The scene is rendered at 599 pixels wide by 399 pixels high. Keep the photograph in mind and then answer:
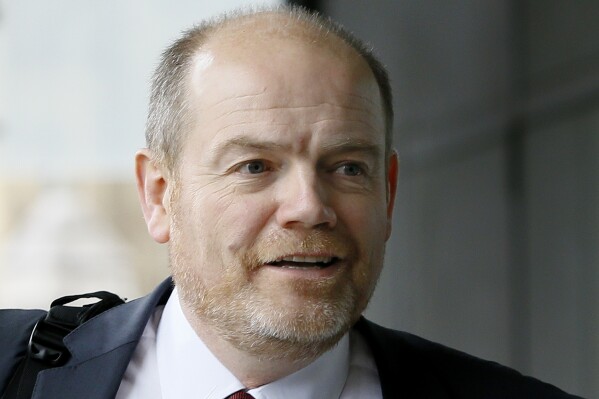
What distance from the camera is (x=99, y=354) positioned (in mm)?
2578

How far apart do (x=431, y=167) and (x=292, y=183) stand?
14.4 feet

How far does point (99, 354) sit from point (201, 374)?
24 cm

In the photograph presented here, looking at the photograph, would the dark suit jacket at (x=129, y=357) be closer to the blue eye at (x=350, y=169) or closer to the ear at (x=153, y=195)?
the ear at (x=153, y=195)

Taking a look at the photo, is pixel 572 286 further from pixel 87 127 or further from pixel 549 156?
pixel 87 127

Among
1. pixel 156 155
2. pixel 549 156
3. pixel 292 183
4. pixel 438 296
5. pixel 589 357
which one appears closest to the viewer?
pixel 292 183

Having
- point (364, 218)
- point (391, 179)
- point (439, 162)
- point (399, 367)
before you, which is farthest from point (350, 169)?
point (439, 162)

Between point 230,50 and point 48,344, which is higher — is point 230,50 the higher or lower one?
the higher one

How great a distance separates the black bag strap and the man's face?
29cm

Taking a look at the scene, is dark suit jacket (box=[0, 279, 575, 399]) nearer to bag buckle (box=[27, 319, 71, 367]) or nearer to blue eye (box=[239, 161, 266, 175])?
bag buckle (box=[27, 319, 71, 367])

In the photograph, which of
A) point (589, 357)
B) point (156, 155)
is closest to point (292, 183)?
point (156, 155)

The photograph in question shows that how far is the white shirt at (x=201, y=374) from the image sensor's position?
8.43ft

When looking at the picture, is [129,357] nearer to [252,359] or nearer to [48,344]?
[48,344]

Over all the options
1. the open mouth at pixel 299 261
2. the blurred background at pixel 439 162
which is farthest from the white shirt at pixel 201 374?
the blurred background at pixel 439 162

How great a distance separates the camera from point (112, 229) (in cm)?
629
